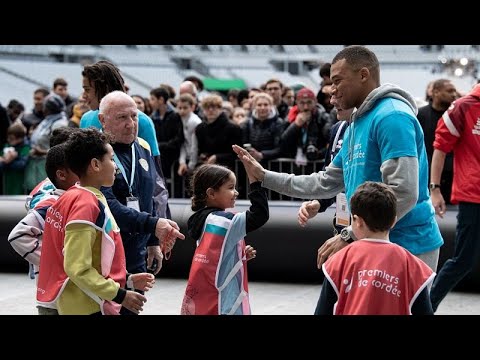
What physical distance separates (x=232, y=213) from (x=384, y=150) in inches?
47.5

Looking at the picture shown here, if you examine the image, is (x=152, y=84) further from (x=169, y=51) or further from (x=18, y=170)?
(x=18, y=170)

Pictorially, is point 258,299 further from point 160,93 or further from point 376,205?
point 376,205

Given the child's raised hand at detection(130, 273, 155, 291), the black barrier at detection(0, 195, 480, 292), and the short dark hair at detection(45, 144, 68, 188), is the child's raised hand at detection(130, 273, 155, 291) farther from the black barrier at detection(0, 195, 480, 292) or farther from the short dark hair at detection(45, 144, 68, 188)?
the black barrier at detection(0, 195, 480, 292)

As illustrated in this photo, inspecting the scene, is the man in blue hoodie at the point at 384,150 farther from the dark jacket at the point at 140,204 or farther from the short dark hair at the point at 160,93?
the short dark hair at the point at 160,93

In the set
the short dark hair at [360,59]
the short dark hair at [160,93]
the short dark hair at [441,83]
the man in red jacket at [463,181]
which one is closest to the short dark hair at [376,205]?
the short dark hair at [360,59]

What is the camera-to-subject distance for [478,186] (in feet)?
21.3

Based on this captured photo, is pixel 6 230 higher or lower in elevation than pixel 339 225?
lower

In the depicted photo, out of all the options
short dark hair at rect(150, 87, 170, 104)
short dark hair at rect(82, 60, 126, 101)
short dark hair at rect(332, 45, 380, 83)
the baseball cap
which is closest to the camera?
short dark hair at rect(332, 45, 380, 83)

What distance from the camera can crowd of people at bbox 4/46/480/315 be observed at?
151 inches

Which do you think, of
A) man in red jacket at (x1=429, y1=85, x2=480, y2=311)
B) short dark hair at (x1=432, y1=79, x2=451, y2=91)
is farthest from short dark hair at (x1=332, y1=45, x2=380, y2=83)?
short dark hair at (x1=432, y1=79, x2=451, y2=91)

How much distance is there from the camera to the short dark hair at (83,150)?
4.24 m
